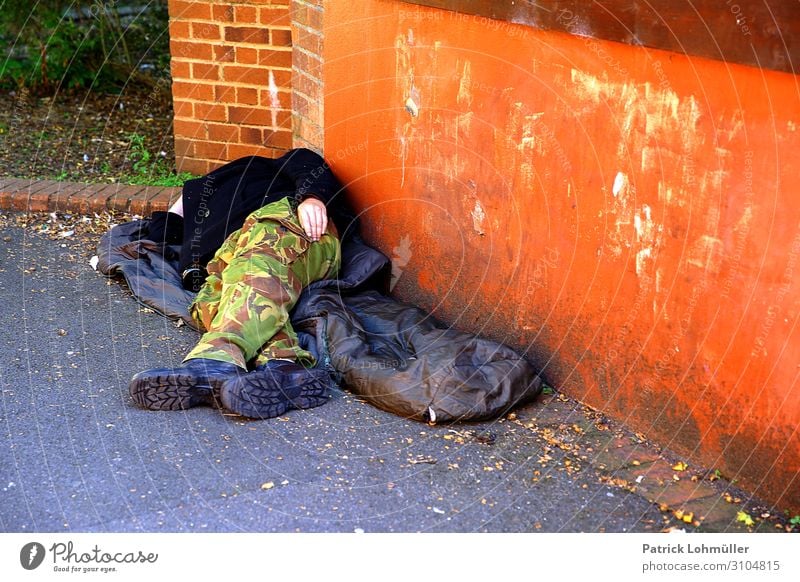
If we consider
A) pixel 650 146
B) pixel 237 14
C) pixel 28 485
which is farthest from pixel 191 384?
pixel 237 14

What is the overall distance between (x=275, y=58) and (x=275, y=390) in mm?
2384

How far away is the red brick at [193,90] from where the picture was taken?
543 cm

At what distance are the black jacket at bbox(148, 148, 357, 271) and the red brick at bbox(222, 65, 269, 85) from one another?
86 cm

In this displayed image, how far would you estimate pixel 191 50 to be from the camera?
212 inches

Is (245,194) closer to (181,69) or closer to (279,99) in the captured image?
(279,99)

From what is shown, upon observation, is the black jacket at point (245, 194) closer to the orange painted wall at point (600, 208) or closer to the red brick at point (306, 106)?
the orange painted wall at point (600, 208)

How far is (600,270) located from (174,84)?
3.12 metres

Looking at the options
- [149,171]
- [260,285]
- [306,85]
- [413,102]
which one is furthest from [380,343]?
[149,171]

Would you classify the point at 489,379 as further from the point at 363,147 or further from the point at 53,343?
the point at 53,343

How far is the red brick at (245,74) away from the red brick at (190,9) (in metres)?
0.30

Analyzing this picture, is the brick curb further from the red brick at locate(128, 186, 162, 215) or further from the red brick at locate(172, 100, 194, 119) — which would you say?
the red brick at locate(172, 100, 194, 119)

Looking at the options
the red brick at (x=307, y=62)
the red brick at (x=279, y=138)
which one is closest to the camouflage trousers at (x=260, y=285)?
the red brick at (x=307, y=62)

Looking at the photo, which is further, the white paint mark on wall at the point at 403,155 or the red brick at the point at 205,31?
the red brick at the point at 205,31

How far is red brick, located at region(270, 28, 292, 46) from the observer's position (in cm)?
511
